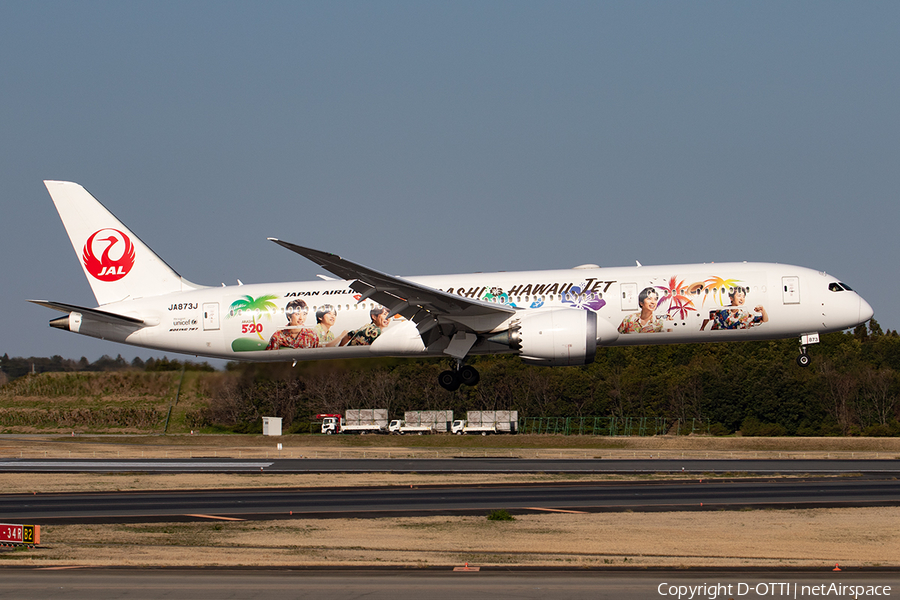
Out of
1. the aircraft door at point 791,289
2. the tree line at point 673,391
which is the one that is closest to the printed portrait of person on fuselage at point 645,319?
the aircraft door at point 791,289

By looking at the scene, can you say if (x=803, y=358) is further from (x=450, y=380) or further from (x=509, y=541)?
(x=509, y=541)

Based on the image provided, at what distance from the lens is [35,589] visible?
18.1 metres

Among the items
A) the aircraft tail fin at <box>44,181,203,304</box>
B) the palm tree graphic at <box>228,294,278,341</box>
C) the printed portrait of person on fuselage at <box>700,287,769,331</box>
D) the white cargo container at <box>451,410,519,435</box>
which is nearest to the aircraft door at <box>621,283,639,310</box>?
the printed portrait of person on fuselage at <box>700,287,769,331</box>

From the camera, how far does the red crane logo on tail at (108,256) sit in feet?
130

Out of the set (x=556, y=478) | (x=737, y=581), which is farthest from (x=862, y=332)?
(x=737, y=581)

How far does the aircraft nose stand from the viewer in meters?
34.4

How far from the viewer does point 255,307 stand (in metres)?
36.8

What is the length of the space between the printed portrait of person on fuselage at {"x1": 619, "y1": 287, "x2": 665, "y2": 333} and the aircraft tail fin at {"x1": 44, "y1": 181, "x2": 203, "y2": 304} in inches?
712

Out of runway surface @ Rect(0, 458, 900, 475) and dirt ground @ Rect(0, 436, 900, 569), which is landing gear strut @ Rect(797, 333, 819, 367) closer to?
runway surface @ Rect(0, 458, 900, 475)

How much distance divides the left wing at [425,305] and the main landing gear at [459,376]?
1.41m

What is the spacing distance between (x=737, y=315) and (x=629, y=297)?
3.88 meters

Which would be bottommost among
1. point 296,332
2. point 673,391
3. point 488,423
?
point 488,423

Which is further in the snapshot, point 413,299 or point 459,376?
point 459,376

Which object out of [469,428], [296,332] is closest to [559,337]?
[296,332]
